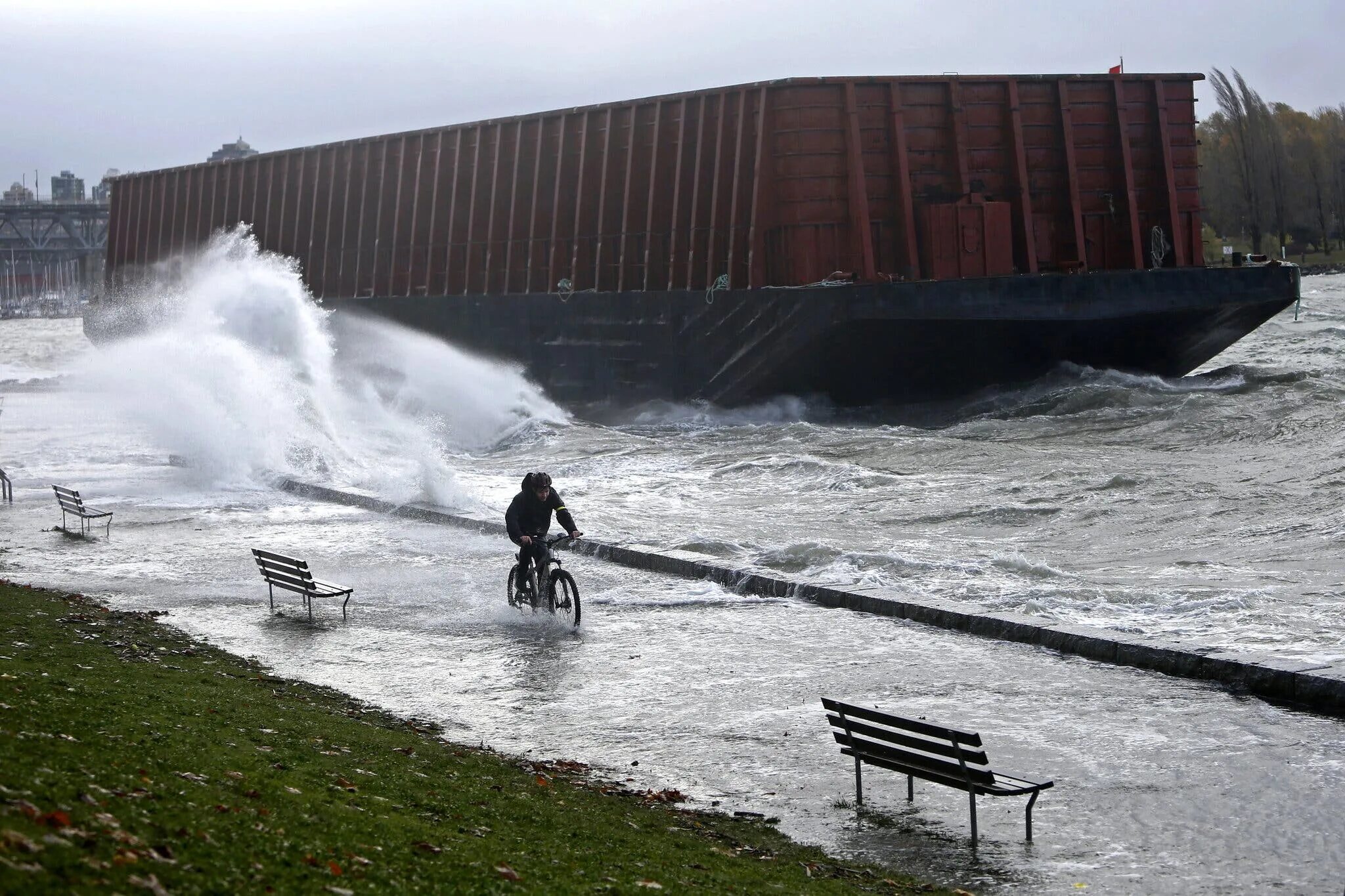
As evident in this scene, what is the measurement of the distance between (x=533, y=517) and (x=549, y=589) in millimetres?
711

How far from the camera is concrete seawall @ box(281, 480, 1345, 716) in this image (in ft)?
32.8

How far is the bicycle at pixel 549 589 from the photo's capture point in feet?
44.9

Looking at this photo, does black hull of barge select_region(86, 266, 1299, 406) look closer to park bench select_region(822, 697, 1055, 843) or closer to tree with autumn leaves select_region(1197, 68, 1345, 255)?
park bench select_region(822, 697, 1055, 843)

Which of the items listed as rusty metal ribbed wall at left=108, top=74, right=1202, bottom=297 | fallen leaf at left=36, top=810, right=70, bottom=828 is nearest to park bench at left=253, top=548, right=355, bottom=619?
fallen leaf at left=36, top=810, right=70, bottom=828

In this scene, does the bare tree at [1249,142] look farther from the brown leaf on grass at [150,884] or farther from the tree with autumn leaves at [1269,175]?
the brown leaf on grass at [150,884]

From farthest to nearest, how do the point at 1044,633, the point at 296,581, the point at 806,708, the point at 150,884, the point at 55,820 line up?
the point at 296,581, the point at 1044,633, the point at 806,708, the point at 55,820, the point at 150,884

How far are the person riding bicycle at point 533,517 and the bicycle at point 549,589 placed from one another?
0.05 meters

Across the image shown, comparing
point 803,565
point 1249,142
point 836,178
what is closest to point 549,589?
point 803,565

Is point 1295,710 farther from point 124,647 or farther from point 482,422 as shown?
point 482,422

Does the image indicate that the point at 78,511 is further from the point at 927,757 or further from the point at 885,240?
the point at 885,240

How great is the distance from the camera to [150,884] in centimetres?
494

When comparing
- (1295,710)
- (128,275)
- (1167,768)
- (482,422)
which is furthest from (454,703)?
(128,275)

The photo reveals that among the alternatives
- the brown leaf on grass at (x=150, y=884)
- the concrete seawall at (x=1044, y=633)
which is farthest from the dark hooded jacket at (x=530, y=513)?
the brown leaf on grass at (x=150, y=884)

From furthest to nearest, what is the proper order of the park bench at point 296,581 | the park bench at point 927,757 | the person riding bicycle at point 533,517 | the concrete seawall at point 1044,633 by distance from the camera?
the park bench at point 296,581
the person riding bicycle at point 533,517
the concrete seawall at point 1044,633
the park bench at point 927,757
